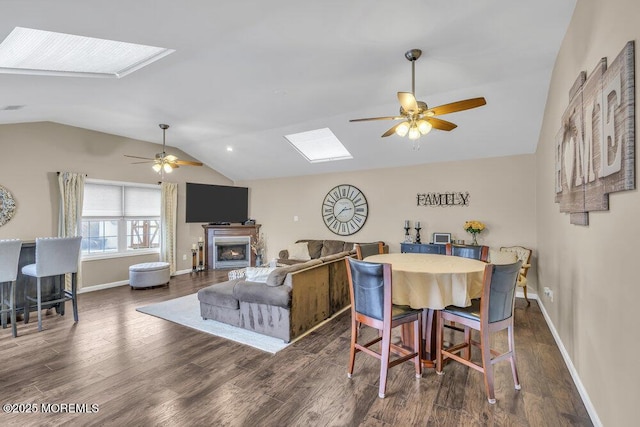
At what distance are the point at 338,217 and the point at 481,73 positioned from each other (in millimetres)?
4102

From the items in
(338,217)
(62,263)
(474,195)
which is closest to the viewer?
(62,263)

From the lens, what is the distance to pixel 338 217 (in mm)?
6820

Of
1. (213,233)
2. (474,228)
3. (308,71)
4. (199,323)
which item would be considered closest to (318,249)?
(213,233)

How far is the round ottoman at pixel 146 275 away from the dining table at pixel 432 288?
4.86 metres

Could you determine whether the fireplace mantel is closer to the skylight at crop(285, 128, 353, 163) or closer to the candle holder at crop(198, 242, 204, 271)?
the candle holder at crop(198, 242, 204, 271)

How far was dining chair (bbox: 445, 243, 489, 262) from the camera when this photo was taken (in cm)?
331

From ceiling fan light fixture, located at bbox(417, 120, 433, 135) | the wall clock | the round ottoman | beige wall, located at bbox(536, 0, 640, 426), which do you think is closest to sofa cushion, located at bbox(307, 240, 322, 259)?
the round ottoman

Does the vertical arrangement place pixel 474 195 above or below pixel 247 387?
above

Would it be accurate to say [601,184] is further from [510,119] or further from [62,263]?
[62,263]

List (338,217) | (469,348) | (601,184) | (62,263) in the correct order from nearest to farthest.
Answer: (601,184) < (469,348) < (62,263) < (338,217)

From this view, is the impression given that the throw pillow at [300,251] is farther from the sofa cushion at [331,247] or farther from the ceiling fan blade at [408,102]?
the ceiling fan blade at [408,102]

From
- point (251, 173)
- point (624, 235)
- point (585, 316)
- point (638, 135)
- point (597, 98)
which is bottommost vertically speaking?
point (585, 316)

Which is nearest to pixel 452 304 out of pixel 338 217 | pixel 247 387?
pixel 247 387

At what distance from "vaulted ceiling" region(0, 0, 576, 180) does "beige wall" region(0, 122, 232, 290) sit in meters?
0.31
